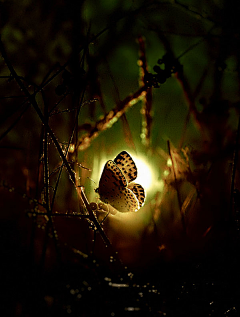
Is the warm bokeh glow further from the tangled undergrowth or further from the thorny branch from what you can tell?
the thorny branch

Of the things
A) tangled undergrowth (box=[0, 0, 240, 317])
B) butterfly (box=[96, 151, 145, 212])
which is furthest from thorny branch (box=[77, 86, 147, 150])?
butterfly (box=[96, 151, 145, 212])

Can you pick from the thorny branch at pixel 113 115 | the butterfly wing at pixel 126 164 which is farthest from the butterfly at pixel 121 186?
the thorny branch at pixel 113 115

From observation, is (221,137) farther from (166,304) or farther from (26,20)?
(26,20)

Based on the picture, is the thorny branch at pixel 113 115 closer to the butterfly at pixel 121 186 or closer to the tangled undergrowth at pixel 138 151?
the tangled undergrowth at pixel 138 151

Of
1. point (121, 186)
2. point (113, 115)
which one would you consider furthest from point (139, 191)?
point (113, 115)

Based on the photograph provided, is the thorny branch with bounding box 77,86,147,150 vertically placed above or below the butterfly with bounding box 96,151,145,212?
above

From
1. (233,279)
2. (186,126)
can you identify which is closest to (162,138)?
(186,126)
